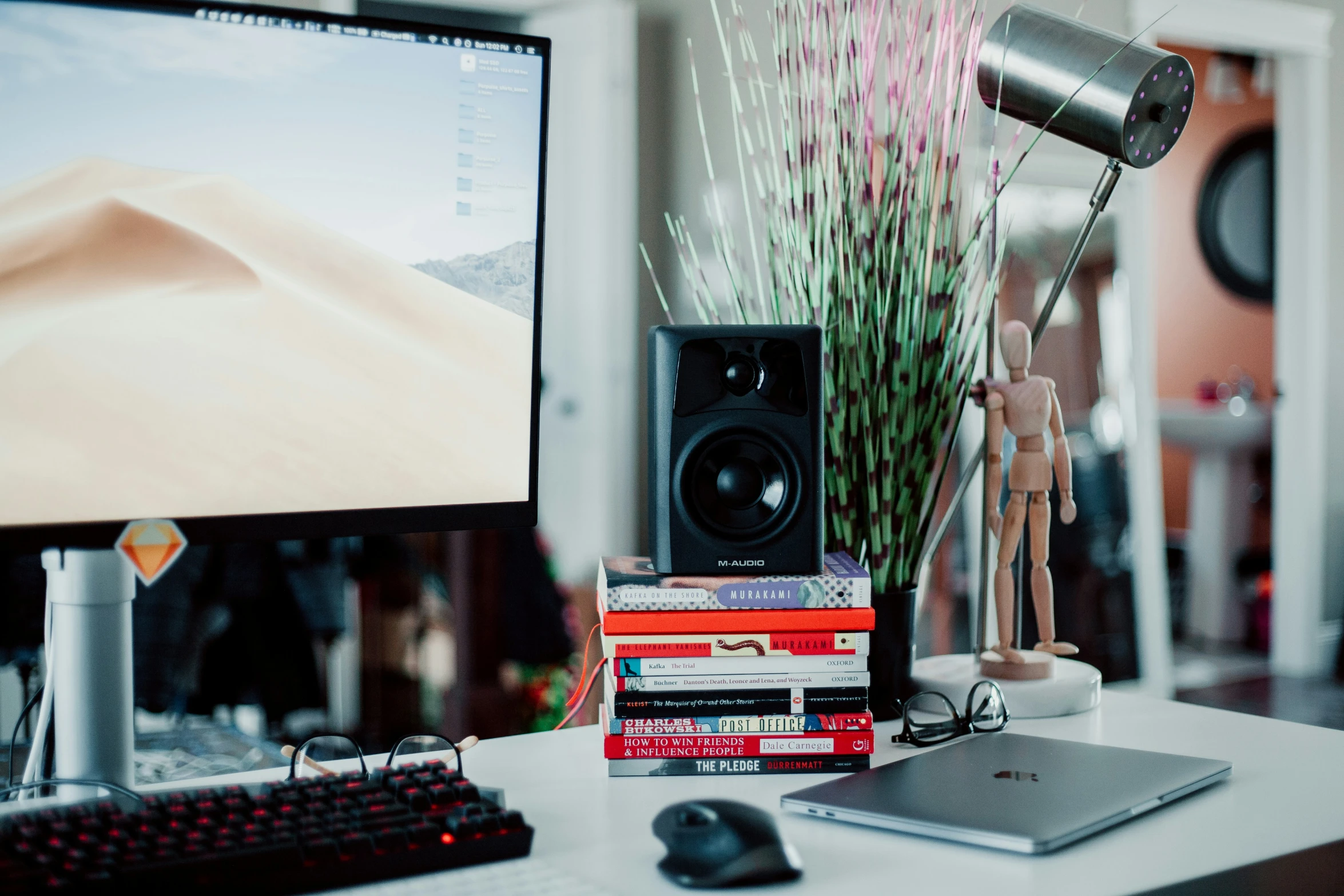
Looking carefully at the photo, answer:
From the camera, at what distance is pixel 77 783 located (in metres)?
0.76

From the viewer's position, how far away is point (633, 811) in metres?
0.79

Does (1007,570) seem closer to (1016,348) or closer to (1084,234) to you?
(1016,348)

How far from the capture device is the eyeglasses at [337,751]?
844mm

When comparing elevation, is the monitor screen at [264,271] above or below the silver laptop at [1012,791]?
above

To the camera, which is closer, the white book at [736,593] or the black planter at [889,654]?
the white book at [736,593]

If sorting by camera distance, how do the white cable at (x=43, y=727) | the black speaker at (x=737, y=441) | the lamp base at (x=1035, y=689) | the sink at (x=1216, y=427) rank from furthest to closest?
1. the sink at (x=1216, y=427)
2. the lamp base at (x=1035, y=689)
3. the black speaker at (x=737, y=441)
4. the white cable at (x=43, y=727)

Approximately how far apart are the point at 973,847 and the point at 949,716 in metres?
0.33

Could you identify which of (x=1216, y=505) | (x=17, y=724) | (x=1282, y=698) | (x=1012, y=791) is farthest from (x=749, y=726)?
(x=1216, y=505)

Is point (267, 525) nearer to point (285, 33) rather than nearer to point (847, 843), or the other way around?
point (285, 33)

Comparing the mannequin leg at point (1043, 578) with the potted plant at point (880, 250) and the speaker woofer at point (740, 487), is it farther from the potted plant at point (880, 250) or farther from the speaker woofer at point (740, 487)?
the speaker woofer at point (740, 487)

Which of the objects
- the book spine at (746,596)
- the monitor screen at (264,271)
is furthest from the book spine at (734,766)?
the monitor screen at (264,271)

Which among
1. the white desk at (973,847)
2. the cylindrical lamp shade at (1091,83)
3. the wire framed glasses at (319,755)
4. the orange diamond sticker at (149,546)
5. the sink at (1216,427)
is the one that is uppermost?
the cylindrical lamp shade at (1091,83)

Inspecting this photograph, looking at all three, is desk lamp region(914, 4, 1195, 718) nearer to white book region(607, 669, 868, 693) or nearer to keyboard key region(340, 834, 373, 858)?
white book region(607, 669, 868, 693)

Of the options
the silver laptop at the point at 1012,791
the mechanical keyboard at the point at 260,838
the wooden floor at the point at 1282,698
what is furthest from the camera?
the wooden floor at the point at 1282,698
